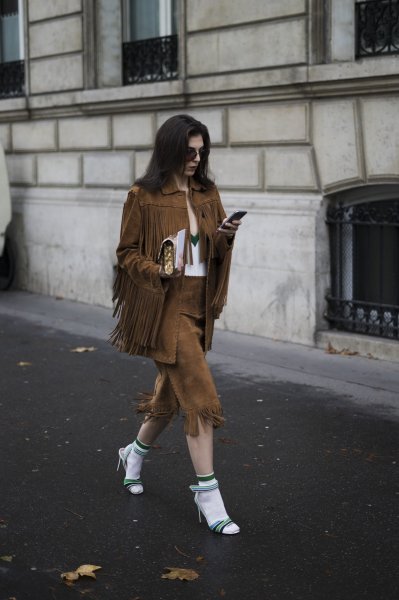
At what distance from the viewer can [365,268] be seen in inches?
384

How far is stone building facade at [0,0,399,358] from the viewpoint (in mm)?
9336

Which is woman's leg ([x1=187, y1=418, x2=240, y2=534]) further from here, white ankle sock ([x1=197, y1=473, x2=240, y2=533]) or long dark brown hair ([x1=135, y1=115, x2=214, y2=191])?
long dark brown hair ([x1=135, y1=115, x2=214, y2=191])

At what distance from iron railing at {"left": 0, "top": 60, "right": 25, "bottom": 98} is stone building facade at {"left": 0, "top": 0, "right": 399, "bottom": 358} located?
3.60 feet

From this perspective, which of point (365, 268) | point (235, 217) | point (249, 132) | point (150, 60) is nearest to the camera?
point (235, 217)

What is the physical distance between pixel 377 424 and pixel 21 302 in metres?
6.98

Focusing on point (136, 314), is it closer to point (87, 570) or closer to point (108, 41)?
point (87, 570)

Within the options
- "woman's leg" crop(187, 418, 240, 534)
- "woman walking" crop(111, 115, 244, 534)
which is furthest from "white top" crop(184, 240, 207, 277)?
"woman's leg" crop(187, 418, 240, 534)

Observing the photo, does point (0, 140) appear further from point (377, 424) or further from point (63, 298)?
point (377, 424)

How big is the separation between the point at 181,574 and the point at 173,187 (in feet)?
6.01

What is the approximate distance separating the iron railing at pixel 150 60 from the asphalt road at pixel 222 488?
13.9ft

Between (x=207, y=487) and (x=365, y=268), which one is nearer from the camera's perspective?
(x=207, y=487)

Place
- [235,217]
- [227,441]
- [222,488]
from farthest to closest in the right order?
[227,441], [222,488], [235,217]

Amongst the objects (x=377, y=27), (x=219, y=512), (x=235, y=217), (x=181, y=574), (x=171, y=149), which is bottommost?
(x=181, y=574)

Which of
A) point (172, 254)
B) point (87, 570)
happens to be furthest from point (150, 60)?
point (87, 570)
